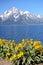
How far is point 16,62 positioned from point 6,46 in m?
1.73

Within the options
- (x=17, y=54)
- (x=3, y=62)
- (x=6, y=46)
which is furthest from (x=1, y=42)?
(x=17, y=54)

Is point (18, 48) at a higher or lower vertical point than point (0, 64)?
higher

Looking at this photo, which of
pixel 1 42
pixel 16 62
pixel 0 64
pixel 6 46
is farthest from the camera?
pixel 1 42

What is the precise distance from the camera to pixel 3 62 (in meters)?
9.07

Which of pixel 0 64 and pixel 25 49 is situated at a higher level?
pixel 25 49

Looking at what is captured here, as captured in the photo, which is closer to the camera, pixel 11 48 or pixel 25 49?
pixel 25 49

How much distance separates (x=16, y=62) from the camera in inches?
319

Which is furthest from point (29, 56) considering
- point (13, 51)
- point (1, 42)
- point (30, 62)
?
point (1, 42)

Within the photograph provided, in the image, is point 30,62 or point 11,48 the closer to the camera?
point 30,62

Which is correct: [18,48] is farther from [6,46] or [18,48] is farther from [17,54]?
[6,46]

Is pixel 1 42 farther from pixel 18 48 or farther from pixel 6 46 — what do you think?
pixel 18 48

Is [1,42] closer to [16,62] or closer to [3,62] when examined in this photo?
[3,62]

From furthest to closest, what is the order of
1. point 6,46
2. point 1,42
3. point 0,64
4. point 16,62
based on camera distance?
1. point 1,42
2. point 6,46
3. point 0,64
4. point 16,62

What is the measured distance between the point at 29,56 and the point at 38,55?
413 mm
